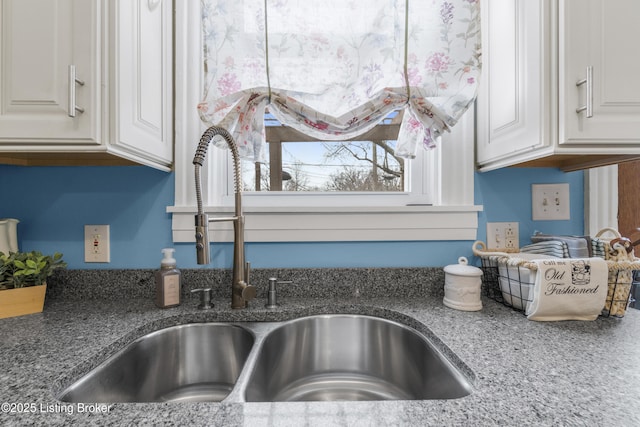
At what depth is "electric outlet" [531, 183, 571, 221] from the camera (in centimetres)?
104

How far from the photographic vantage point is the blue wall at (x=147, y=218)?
1000 mm

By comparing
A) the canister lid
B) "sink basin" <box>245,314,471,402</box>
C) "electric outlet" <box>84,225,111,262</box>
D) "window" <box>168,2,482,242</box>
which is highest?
"window" <box>168,2,482,242</box>

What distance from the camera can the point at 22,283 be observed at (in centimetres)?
85

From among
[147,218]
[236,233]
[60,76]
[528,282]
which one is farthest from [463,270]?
[60,76]

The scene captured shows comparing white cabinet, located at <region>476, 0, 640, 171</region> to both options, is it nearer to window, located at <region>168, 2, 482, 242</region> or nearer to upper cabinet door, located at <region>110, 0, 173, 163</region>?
window, located at <region>168, 2, 482, 242</region>

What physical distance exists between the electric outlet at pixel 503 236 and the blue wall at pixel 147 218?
22 millimetres

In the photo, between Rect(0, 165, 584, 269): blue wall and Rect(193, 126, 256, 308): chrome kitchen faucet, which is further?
Rect(0, 165, 584, 269): blue wall

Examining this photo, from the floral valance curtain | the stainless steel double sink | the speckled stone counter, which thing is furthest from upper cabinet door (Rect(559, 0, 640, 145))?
the stainless steel double sink

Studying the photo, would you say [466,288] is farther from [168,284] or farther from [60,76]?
[60,76]

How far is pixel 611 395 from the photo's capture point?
47 centimetres

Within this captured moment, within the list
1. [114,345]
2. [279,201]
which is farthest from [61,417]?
[279,201]

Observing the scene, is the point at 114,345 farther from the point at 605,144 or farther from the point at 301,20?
the point at 605,144

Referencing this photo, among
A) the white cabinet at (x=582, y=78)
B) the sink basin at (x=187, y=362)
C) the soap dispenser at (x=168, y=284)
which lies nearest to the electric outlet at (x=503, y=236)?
the white cabinet at (x=582, y=78)

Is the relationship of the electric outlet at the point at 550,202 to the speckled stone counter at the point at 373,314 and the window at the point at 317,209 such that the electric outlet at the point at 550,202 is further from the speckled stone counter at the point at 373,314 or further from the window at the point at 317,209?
the speckled stone counter at the point at 373,314
